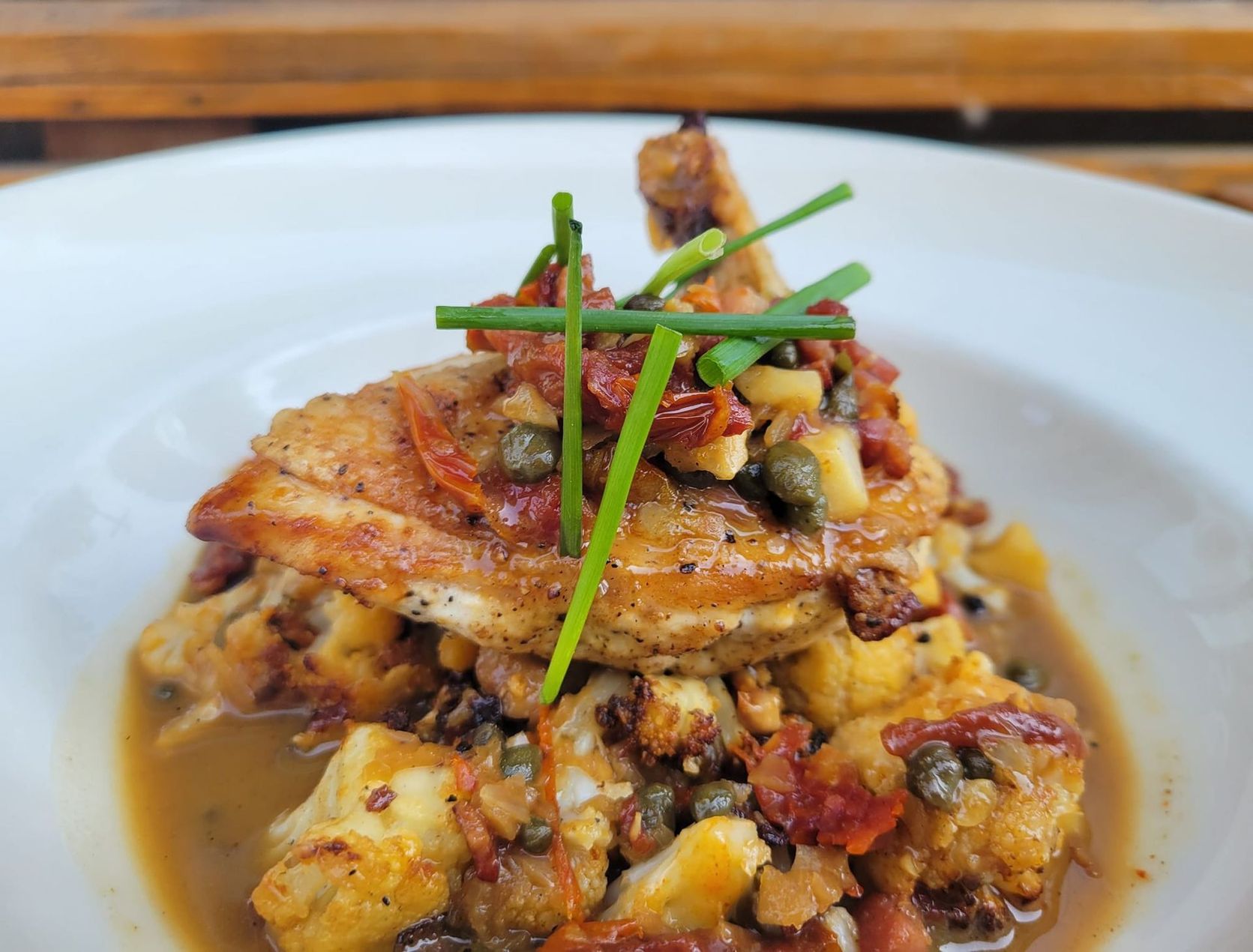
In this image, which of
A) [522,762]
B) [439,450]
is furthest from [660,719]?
[439,450]

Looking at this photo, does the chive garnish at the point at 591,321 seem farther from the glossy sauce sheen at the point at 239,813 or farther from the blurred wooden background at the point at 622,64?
the blurred wooden background at the point at 622,64

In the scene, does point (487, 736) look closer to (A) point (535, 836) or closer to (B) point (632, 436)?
(A) point (535, 836)

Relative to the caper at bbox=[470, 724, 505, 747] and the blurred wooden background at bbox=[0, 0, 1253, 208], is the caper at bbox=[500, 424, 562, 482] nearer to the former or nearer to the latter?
the caper at bbox=[470, 724, 505, 747]

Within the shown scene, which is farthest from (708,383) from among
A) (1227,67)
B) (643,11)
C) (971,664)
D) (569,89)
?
(1227,67)

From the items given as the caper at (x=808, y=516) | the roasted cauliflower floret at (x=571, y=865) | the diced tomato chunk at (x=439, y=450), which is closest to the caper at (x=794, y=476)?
the caper at (x=808, y=516)

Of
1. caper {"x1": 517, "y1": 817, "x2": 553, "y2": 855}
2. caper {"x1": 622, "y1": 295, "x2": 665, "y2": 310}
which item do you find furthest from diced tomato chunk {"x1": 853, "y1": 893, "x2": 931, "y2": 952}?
caper {"x1": 622, "y1": 295, "x2": 665, "y2": 310}
